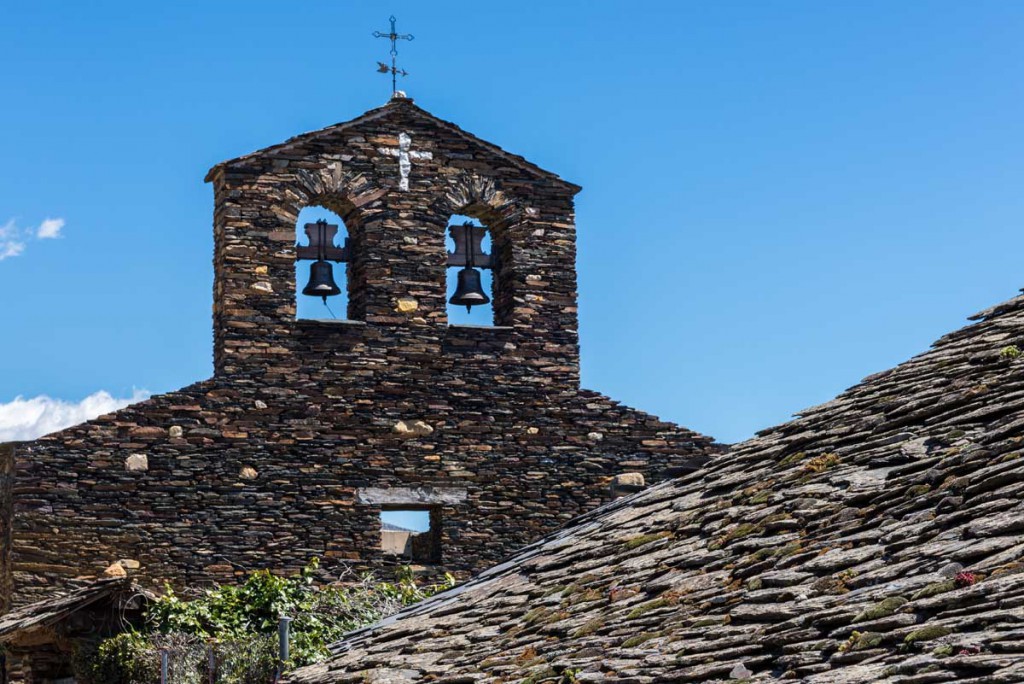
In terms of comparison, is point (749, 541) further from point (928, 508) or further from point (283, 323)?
point (283, 323)

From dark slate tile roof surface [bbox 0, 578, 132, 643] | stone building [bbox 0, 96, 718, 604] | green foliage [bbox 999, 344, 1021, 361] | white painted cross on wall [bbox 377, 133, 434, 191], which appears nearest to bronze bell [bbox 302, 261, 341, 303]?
A: stone building [bbox 0, 96, 718, 604]

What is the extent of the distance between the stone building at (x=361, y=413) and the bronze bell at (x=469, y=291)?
0.20 meters

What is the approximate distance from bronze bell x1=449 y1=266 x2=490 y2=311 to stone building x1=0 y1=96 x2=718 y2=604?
20cm

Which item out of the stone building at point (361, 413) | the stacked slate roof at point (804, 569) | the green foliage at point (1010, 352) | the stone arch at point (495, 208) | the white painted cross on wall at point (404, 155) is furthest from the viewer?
the stone arch at point (495, 208)

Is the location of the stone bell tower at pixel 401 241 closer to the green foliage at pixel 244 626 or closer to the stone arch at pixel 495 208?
the stone arch at pixel 495 208

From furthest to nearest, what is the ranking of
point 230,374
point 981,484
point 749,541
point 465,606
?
1. point 230,374
2. point 465,606
3. point 749,541
4. point 981,484

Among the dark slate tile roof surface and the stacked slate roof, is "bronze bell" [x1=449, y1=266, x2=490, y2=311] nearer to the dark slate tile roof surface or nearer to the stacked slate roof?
the dark slate tile roof surface

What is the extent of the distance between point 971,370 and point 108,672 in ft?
29.1

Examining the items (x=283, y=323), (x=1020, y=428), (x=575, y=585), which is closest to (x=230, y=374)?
(x=283, y=323)

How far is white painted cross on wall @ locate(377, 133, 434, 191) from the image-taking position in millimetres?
17141

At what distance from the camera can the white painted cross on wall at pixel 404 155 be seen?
17.1 metres

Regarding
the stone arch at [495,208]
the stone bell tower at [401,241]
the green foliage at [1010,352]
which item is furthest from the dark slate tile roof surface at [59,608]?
the green foliage at [1010,352]

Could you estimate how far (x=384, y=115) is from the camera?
17250 millimetres

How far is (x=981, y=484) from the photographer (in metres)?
6.71
